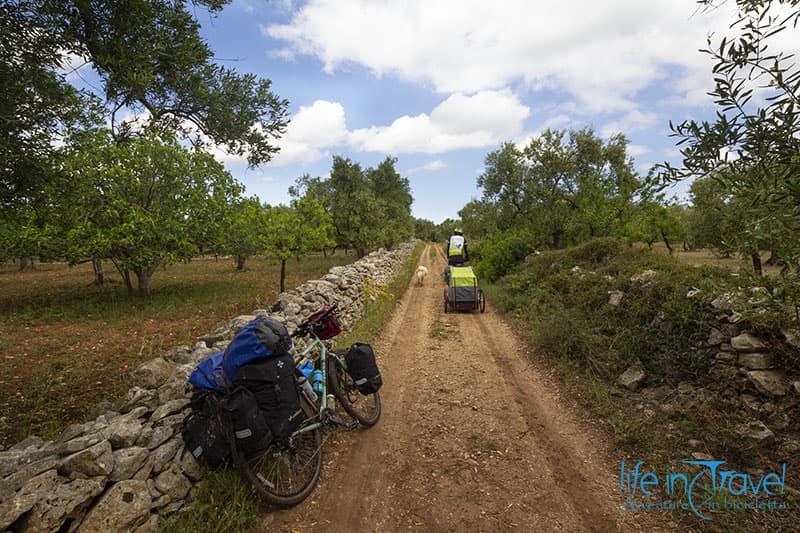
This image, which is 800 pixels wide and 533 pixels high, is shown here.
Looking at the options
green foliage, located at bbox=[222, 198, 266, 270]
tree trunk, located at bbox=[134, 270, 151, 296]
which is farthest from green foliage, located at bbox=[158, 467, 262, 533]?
tree trunk, located at bbox=[134, 270, 151, 296]

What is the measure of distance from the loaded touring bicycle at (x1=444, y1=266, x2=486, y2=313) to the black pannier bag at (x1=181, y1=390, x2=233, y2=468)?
341 inches

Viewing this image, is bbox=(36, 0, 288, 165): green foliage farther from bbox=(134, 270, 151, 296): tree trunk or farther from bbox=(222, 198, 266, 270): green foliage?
bbox=(134, 270, 151, 296): tree trunk

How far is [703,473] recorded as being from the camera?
346 cm

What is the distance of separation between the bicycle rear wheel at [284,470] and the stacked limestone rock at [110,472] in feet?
1.90

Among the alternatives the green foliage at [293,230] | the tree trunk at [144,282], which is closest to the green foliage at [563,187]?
the green foliage at [293,230]

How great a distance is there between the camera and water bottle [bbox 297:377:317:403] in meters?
3.96

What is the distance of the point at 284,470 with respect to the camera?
3.59 metres

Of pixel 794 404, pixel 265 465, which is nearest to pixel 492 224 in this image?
pixel 794 404

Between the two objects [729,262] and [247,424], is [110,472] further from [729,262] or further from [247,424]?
[729,262]

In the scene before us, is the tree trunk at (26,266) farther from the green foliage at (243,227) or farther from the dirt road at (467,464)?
the dirt road at (467,464)

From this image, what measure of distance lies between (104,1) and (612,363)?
851 centimetres

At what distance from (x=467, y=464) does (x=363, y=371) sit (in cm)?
173

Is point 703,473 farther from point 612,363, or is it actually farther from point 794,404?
point 612,363

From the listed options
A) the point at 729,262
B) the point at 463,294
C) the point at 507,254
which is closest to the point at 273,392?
the point at 463,294
